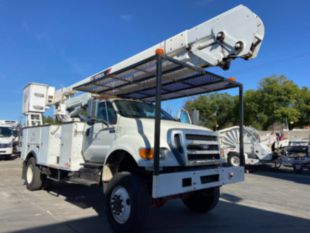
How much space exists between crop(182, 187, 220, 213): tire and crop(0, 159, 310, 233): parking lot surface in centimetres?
16

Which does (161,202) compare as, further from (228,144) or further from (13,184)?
(228,144)

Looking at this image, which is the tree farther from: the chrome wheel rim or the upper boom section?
the chrome wheel rim

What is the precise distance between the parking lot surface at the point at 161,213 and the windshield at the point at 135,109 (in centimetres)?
211

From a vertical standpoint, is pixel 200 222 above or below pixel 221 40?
below

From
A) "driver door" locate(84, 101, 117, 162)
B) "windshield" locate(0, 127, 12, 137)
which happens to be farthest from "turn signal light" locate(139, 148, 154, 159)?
"windshield" locate(0, 127, 12, 137)

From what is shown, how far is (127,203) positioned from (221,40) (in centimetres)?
327

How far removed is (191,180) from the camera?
4.78m

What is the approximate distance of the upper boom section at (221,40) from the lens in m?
5.22

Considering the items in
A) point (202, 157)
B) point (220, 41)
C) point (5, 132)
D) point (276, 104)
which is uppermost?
point (276, 104)

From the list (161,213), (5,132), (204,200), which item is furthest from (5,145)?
(204,200)

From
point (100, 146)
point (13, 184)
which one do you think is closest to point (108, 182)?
point (100, 146)

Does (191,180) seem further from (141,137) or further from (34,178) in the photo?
(34,178)

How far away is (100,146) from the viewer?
645cm

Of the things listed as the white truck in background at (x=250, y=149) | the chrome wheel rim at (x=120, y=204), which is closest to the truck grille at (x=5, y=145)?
the white truck in background at (x=250, y=149)
